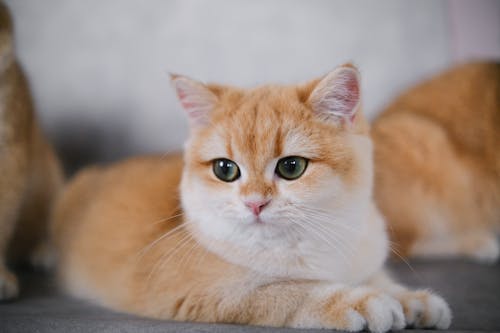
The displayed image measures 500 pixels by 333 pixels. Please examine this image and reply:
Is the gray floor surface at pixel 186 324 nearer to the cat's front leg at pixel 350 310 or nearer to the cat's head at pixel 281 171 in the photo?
the cat's front leg at pixel 350 310

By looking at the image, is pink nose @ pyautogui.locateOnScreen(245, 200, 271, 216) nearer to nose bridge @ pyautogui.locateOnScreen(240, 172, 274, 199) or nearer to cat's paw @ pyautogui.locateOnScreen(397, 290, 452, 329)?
nose bridge @ pyautogui.locateOnScreen(240, 172, 274, 199)

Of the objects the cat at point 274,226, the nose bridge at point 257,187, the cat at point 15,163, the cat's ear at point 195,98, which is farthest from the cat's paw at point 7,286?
the nose bridge at point 257,187

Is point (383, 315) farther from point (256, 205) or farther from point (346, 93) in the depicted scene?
point (346, 93)

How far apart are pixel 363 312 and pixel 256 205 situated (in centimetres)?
38

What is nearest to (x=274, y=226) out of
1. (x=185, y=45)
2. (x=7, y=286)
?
(x=7, y=286)

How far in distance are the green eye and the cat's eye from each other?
125 mm

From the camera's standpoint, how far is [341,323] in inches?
48.5

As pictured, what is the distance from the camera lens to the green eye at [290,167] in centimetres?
135

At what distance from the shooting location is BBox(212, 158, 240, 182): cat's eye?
1.40m

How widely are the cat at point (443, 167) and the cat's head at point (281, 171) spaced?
0.72 metres

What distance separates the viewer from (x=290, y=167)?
1351mm

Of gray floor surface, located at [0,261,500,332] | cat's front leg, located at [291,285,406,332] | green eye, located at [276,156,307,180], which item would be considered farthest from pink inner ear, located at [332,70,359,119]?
gray floor surface, located at [0,261,500,332]

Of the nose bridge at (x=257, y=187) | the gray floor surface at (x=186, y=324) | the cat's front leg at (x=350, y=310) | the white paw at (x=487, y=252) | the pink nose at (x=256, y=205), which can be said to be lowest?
the white paw at (x=487, y=252)

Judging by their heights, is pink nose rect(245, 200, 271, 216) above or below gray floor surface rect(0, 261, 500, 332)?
above
